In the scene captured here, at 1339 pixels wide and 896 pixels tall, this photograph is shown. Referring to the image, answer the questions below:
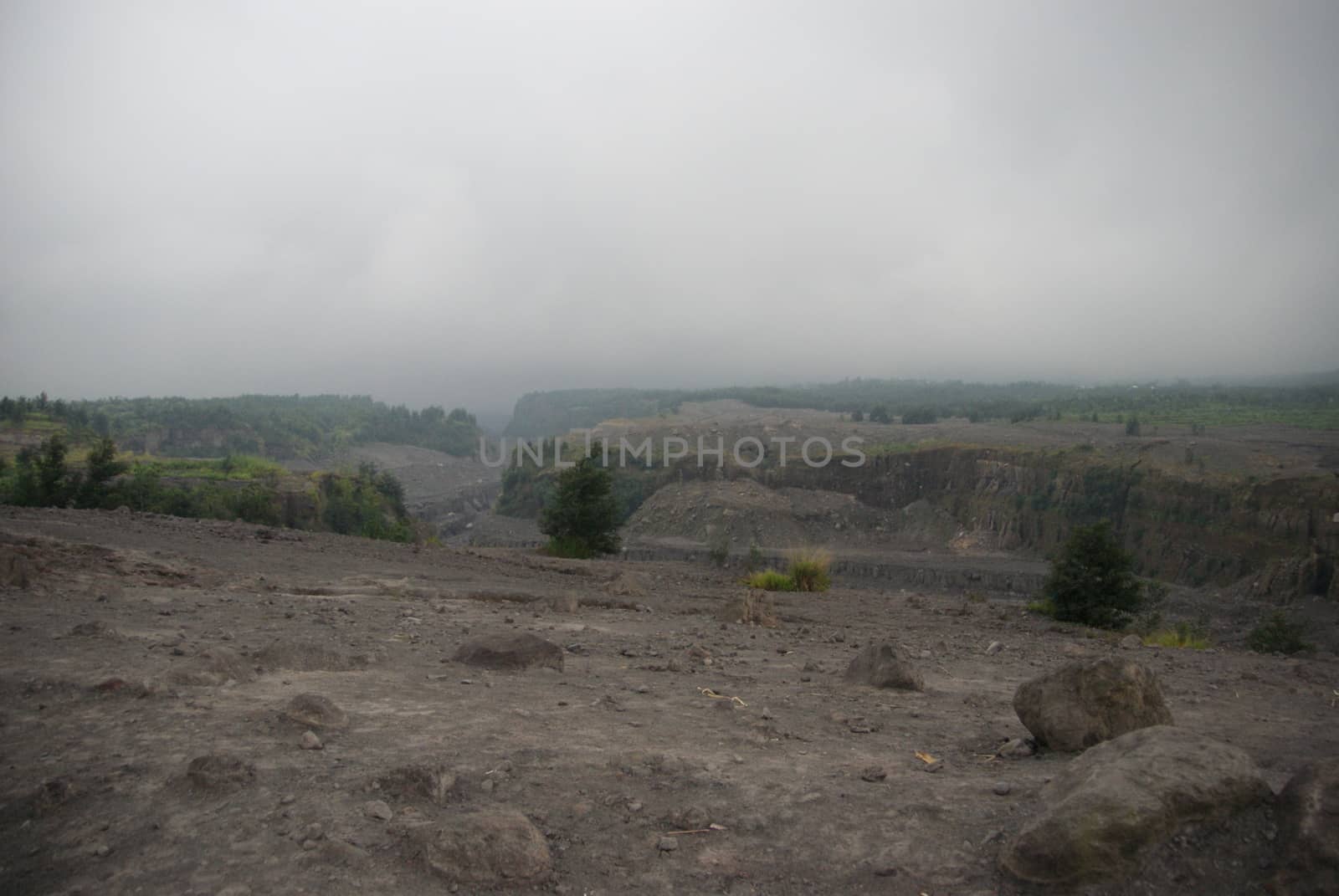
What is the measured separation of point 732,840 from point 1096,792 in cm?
160

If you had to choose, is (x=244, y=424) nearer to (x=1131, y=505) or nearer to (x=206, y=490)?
(x=206, y=490)

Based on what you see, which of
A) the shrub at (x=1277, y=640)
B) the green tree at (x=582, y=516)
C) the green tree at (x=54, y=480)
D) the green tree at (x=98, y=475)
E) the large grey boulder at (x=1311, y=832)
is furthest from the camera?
the green tree at (x=582, y=516)

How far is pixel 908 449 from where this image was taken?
53.4 metres

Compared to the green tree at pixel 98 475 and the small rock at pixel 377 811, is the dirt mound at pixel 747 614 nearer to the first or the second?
the small rock at pixel 377 811

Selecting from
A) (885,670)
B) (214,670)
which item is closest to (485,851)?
(214,670)

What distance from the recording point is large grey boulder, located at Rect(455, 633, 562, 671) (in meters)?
6.68

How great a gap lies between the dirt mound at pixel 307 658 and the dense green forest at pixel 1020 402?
148 feet

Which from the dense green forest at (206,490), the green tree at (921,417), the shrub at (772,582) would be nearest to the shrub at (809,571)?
the shrub at (772,582)

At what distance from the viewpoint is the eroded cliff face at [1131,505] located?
30.3m

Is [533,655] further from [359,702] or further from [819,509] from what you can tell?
[819,509]

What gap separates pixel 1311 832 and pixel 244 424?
3518 inches

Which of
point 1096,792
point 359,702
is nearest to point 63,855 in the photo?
point 359,702

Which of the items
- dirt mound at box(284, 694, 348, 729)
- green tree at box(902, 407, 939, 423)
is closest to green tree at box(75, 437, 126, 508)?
dirt mound at box(284, 694, 348, 729)

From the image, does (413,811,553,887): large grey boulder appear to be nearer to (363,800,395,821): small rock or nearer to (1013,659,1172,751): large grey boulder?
(363,800,395,821): small rock
